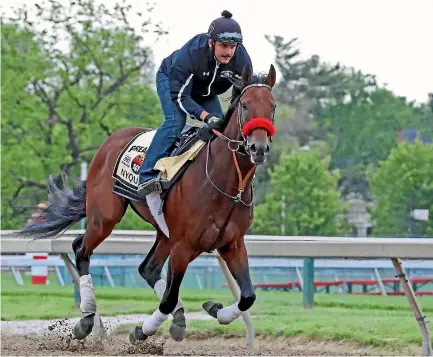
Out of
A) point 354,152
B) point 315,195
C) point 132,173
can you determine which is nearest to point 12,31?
point 315,195

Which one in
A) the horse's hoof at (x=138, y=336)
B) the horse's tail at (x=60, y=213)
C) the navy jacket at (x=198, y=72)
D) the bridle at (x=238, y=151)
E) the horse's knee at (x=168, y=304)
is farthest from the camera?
the horse's tail at (x=60, y=213)

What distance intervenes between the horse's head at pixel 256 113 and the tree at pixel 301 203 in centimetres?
2577

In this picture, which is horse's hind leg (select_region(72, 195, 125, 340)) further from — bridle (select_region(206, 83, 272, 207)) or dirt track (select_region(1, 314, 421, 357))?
bridle (select_region(206, 83, 272, 207))

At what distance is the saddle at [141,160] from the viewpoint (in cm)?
845

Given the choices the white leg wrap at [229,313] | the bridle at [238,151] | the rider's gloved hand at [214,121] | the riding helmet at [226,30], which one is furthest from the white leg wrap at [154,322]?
the riding helmet at [226,30]

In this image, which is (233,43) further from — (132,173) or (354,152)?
(354,152)

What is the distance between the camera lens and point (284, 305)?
12.9 metres

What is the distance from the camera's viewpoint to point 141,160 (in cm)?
930

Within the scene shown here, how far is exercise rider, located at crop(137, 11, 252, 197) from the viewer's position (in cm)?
823

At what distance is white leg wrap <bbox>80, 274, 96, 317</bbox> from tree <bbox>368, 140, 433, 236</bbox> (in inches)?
634

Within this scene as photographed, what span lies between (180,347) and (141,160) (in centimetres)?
224

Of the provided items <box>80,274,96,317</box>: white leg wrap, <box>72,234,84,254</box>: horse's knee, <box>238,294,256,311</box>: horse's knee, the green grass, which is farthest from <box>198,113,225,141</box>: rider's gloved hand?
the green grass

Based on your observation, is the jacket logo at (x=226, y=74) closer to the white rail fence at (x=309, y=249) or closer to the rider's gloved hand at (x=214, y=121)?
the rider's gloved hand at (x=214, y=121)

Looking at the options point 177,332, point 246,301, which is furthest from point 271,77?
point 177,332
